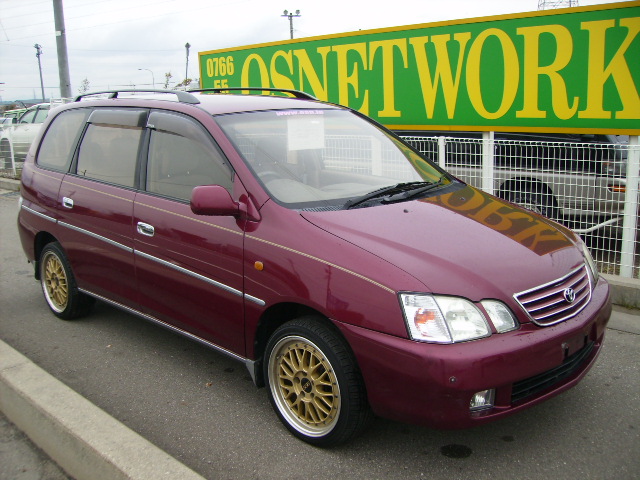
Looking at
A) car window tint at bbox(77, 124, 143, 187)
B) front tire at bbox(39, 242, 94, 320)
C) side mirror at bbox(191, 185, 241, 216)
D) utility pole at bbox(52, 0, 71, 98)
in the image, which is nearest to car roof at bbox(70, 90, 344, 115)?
car window tint at bbox(77, 124, 143, 187)

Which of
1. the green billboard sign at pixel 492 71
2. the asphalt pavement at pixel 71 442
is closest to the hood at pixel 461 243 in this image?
the asphalt pavement at pixel 71 442

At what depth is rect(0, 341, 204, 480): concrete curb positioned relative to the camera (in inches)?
111

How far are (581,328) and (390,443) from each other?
112cm

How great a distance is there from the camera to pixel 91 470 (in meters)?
2.97

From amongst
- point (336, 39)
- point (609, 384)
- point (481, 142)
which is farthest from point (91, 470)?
point (336, 39)

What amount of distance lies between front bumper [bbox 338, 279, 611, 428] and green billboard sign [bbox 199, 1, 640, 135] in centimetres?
406

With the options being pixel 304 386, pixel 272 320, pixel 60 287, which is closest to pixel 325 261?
pixel 272 320

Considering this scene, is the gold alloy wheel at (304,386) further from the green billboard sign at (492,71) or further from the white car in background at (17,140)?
the white car in background at (17,140)

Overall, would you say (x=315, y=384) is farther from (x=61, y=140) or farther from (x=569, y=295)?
(x=61, y=140)

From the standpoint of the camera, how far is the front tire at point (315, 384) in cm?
291

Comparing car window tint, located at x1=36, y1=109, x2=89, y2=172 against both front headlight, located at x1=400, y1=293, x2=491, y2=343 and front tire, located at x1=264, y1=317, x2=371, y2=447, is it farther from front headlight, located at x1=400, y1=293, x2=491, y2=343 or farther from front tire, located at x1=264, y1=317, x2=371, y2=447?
front headlight, located at x1=400, y1=293, x2=491, y2=343

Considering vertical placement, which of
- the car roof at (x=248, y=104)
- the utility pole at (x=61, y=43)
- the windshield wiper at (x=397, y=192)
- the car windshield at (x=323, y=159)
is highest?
the utility pole at (x=61, y=43)

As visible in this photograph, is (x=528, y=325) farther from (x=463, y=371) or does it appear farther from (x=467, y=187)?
(x=467, y=187)

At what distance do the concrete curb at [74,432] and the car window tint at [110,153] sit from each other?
1.38 m
